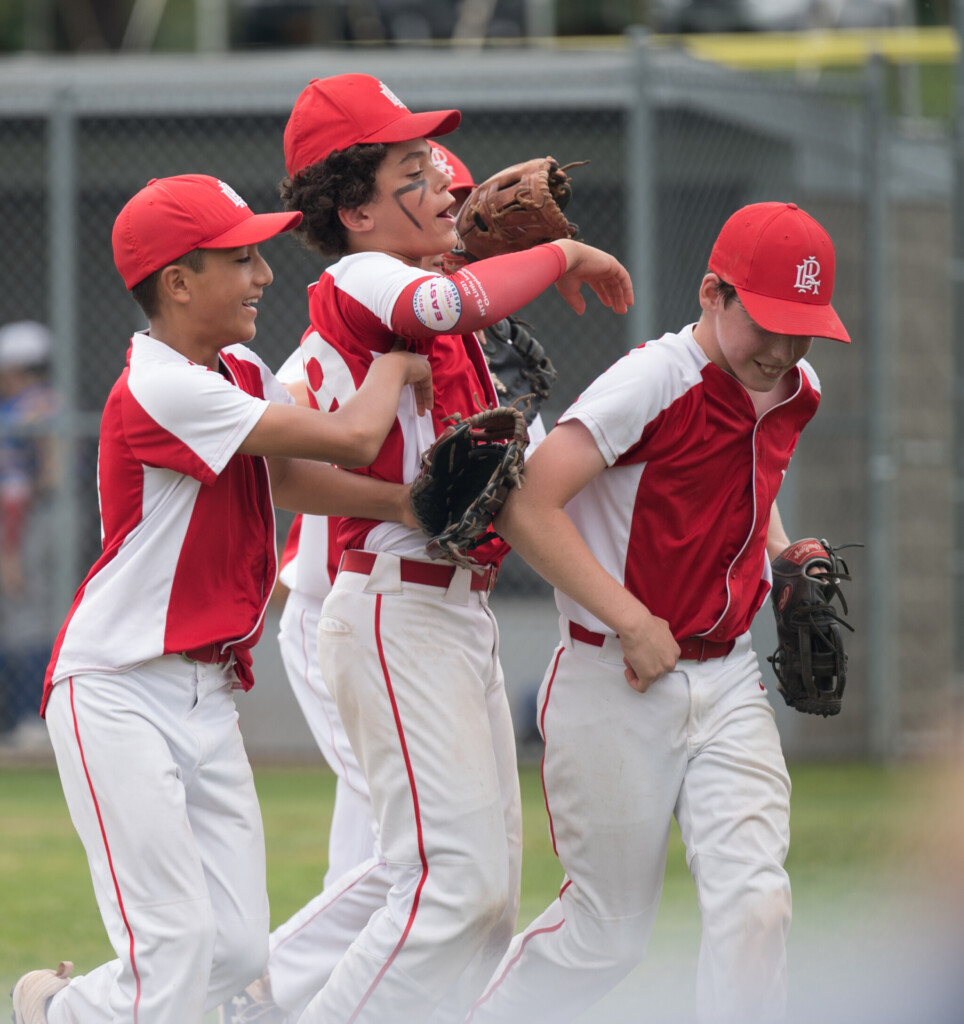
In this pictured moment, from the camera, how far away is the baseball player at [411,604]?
315cm

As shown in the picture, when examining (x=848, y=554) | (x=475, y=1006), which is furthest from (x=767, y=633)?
(x=475, y=1006)

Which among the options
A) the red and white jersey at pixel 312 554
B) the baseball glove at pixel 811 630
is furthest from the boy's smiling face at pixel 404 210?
the baseball glove at pixel 811 630

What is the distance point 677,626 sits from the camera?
324 centimetres

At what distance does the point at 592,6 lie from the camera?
1098 cm

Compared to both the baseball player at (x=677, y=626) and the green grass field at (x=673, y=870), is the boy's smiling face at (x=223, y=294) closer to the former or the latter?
the baseball player at (x=677, y=626)

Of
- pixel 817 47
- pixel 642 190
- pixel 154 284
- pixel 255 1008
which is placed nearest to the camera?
pixel 154 284

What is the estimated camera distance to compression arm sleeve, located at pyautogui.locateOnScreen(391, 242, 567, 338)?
301 centimetres

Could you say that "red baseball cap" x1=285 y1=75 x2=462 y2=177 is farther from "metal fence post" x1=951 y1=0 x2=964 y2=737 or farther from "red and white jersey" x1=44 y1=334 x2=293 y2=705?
"metal fence post" x1=951 y1=0 x2=964 y2=737

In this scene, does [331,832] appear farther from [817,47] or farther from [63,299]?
[817,47]

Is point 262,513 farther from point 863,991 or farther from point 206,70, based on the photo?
point 206,70

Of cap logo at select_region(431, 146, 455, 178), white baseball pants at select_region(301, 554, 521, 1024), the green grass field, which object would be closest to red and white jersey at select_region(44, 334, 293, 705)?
white baseball pants at select_region(301, 554, 521, 1024)

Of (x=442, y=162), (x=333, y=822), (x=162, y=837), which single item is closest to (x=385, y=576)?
(x=162, y=837)

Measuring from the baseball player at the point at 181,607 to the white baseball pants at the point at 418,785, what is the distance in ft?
0.66

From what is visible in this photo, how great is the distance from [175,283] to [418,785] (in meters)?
1.13
